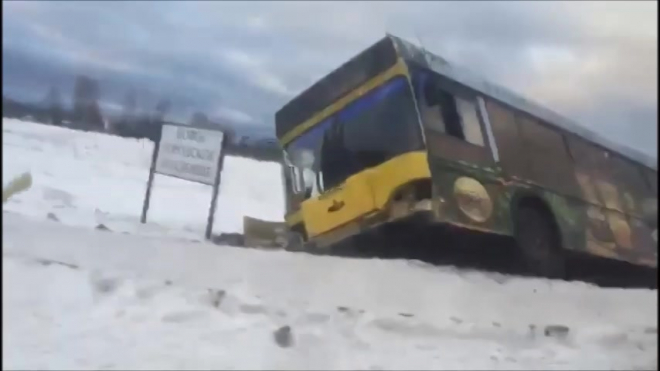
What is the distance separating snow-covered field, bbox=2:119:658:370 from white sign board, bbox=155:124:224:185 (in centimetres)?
2

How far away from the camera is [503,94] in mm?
1429

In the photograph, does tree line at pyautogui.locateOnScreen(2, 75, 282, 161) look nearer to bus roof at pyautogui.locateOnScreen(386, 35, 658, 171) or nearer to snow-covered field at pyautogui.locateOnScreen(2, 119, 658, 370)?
snow-covered field at pyautogui.locateOnScreen(2, 119, 658, 370)

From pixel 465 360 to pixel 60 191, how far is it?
689 millimetres

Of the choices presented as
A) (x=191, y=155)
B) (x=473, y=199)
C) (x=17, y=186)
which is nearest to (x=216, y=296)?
(x=191, y=155)

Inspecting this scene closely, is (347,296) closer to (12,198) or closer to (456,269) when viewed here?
(456,269)

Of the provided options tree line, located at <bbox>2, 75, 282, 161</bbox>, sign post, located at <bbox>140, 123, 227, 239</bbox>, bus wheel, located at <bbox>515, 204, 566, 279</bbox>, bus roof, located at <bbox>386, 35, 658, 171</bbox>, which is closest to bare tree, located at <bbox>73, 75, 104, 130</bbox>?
tree line, located at <bbox>2, 75, 282, 161</bbox>

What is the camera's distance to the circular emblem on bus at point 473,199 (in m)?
1.34

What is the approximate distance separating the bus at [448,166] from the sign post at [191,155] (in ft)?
0.37

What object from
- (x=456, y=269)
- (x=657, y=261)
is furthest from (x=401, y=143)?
(x=657, y=261)

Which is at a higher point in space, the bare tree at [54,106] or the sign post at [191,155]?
the bare tree at [54,106]

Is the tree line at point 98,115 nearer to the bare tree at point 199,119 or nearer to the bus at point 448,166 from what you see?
the bare tree at point 199,119

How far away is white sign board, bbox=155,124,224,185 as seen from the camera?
1.30 m

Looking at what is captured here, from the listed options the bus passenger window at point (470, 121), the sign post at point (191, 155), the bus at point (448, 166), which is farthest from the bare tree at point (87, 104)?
the bus passenger window at point (470, 121)

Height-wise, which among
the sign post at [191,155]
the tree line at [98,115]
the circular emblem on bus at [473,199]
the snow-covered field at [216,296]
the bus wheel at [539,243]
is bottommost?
the snow-covered field at [216,296]
